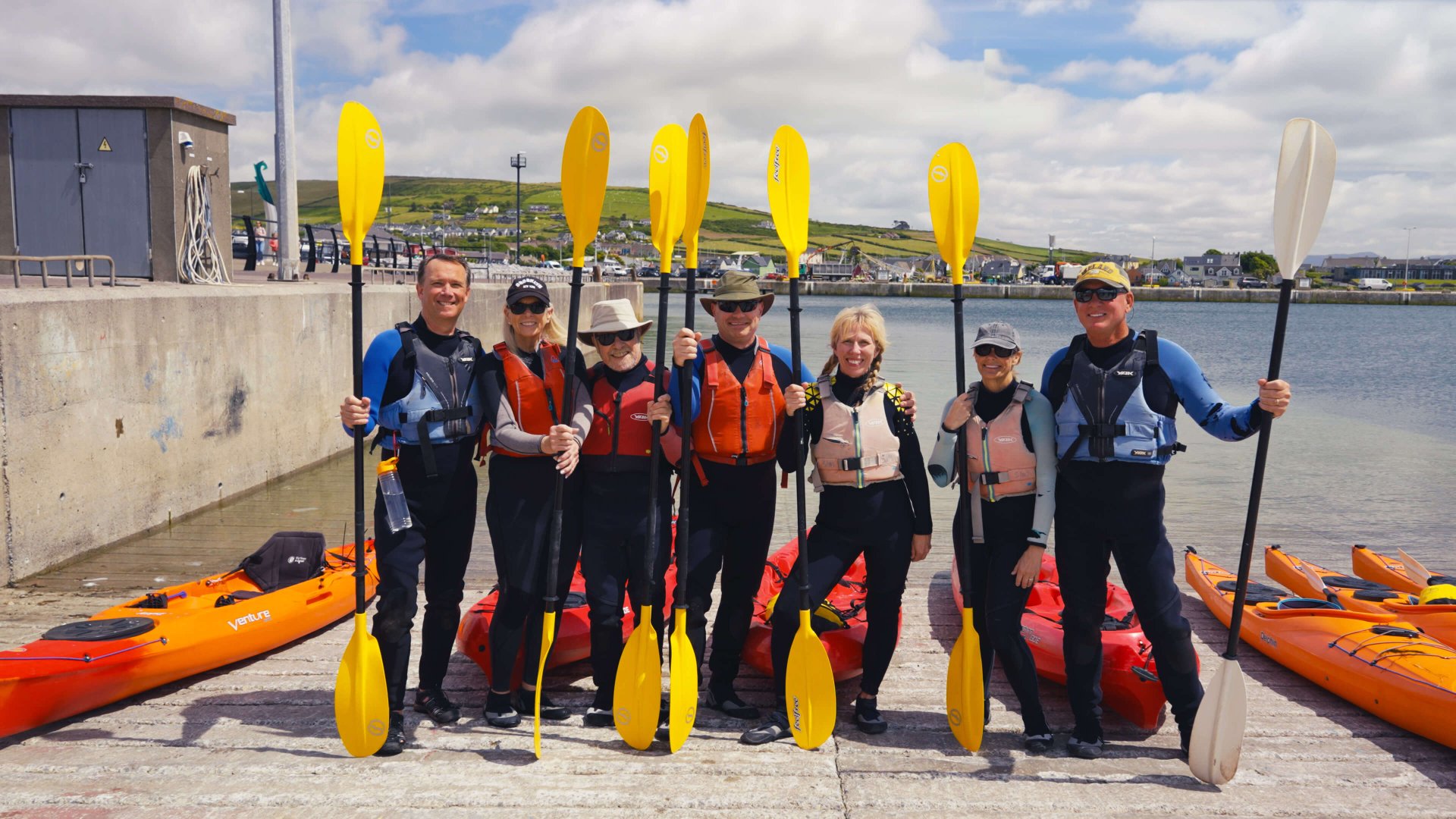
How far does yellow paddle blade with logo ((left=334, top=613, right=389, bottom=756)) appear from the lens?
10.5ft

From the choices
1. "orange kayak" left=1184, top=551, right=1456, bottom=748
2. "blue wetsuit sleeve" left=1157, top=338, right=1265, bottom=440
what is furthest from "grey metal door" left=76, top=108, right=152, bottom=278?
"orange kayak" left=1184, top=551, right=1456, bottom=748

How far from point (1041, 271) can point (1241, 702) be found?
129687 mm

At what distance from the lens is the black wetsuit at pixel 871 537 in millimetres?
3385

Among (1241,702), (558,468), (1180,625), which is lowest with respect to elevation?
(1241,702)

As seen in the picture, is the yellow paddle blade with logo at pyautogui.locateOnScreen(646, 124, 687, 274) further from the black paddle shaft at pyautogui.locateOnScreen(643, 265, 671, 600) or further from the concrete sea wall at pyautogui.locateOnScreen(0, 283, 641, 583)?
the concrete sea wall at pyautogui.locateOnScreen(0, 283, 641, 583)

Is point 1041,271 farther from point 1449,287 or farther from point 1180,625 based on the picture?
point 1180,625

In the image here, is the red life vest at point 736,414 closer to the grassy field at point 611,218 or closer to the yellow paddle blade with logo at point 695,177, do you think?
the yellow paddle blade with logo at point 695,177

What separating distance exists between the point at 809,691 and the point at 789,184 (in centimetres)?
203

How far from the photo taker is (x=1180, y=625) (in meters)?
3.29

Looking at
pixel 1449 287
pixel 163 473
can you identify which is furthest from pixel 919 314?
pixel 1449 287

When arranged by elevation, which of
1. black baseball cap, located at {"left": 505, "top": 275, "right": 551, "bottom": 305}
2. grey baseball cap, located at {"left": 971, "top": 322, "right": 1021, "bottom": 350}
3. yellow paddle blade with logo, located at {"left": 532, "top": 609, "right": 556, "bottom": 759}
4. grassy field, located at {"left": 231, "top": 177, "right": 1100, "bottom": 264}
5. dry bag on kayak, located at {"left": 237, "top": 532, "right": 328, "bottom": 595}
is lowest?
dry bag on kayak, located at {"left": 237, "top": 532, "right": 328, "bottom": 595}

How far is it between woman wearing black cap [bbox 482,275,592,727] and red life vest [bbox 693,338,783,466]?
1.43 ft

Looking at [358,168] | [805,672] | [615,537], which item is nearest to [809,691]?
[805,672]

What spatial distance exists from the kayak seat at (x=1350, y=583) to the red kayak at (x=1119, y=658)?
54.7 inches
